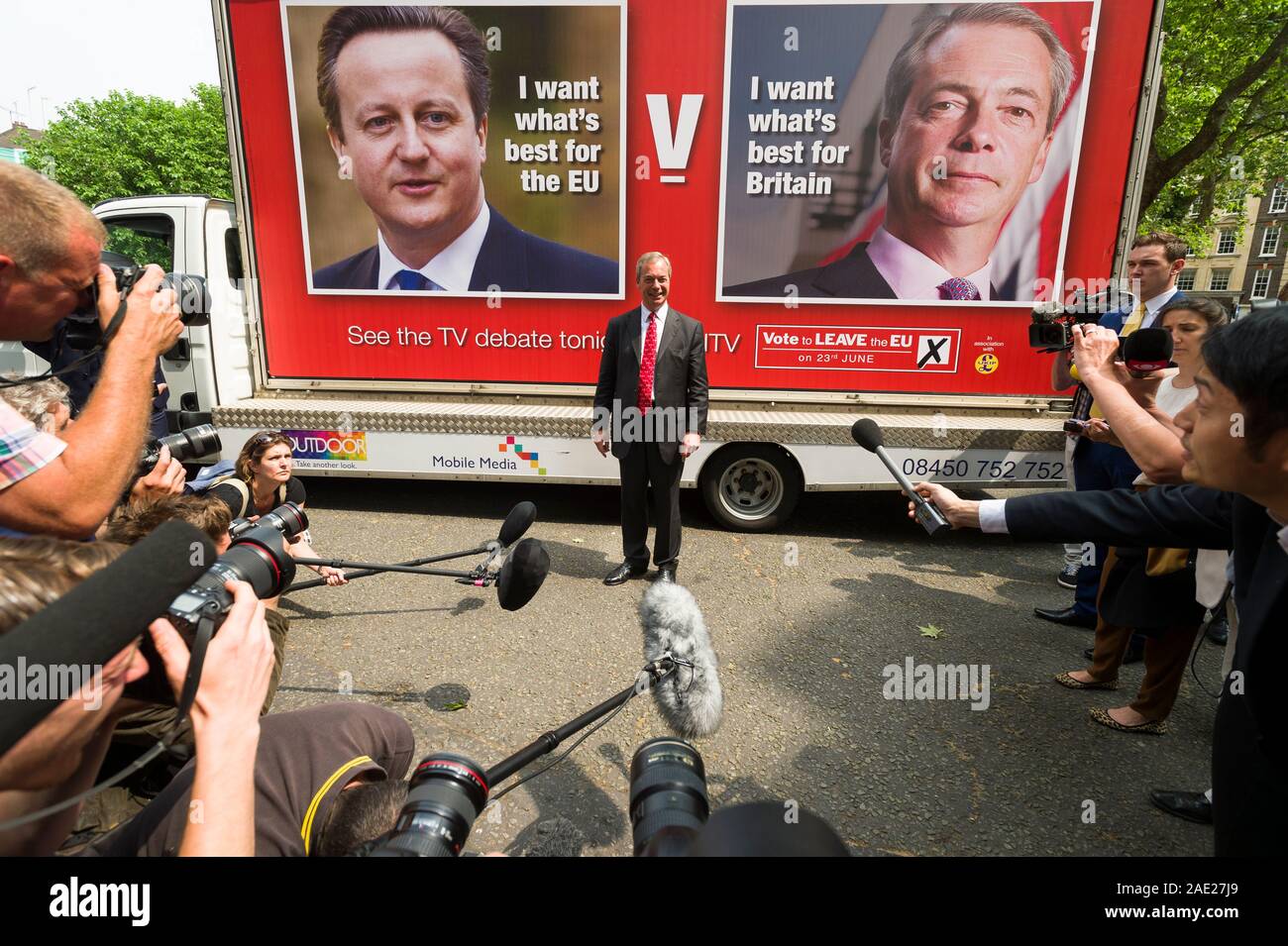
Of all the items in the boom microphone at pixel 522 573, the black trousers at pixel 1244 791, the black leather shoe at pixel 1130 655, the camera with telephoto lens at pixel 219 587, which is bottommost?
the black leather shoe at pixel 1130 655

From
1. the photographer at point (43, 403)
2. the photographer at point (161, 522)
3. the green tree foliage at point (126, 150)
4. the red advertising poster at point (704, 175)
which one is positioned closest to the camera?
the photographer at point (161, 522)

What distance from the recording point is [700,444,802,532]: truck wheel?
5305 mm

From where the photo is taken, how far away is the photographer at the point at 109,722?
87cm

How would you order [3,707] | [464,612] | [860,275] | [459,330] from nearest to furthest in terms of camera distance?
[3,707], [464,612], [860,275], [459,330]

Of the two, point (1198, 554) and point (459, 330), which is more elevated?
point (459, 330)

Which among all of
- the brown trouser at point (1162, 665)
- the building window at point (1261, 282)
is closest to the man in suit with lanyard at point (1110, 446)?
the brown trouser at point (1162, 665)

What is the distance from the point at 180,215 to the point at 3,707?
261 inches

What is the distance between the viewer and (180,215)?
5656 mm

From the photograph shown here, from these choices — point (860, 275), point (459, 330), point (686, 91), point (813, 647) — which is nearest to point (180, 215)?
point (459, 330)

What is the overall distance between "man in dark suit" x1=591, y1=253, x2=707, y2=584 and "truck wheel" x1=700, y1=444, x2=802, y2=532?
2.34ft

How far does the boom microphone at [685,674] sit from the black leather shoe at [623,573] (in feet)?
8.10

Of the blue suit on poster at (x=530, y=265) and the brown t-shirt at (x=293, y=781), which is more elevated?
the blue suit on poster at (x=530, y=265)

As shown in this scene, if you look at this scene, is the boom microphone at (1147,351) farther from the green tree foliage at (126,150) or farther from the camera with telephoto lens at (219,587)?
the green tree foliage at (126,150)
